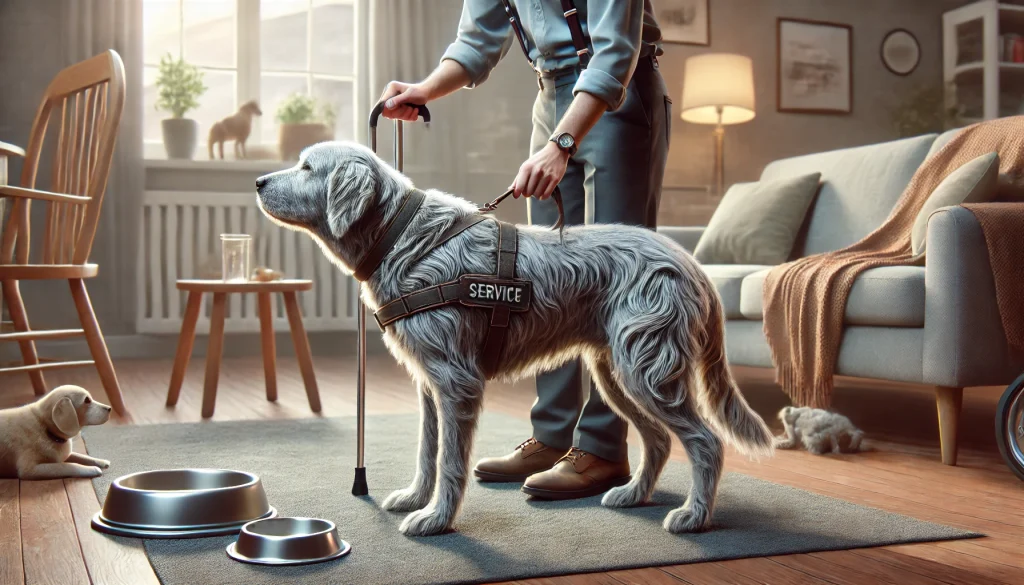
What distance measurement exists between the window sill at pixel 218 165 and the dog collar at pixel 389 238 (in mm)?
3514

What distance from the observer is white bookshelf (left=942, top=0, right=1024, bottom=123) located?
591cm

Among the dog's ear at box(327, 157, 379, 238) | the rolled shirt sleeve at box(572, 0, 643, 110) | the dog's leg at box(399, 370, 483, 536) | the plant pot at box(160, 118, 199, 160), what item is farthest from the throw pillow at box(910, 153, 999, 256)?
the plant pot at box(160, 118, 199, 160)

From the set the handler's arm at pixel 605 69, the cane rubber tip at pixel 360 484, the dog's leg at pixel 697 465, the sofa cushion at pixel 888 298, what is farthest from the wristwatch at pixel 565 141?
the sofa cushion at pixel 888 298

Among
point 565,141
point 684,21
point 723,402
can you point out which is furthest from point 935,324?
point 684,21

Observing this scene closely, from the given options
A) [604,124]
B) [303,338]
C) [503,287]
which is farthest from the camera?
[303,338]

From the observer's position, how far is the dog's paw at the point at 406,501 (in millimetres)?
1809

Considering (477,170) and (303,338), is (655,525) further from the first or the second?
(477,170)

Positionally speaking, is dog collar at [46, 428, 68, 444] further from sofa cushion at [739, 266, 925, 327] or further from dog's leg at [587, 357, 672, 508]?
sofa cushion at [739, 266, 925, 327]

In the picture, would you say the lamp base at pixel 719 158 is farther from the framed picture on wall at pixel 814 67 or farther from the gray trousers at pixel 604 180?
the gray trousers at pixel 604 180

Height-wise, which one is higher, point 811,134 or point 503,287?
point 811,134

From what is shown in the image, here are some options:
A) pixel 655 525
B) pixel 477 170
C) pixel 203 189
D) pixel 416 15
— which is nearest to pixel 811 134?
pixel 477 170

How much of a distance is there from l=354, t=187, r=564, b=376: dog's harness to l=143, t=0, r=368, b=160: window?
12.5ft

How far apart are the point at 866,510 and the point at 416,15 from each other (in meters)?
4.14

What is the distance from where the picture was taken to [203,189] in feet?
16.6
